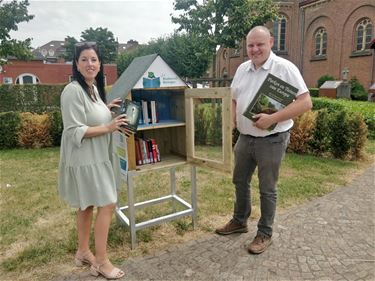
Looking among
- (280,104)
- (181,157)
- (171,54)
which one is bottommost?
(181,157)

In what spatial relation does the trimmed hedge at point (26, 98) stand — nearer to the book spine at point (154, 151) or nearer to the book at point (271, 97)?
the book spine at point (154, 151)

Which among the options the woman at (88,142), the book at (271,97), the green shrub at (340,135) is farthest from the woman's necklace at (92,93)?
the green shrub at (340,135)

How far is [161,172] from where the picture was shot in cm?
654

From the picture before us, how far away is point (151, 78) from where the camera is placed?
3.40m

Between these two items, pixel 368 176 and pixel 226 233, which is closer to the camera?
pixel 226 233

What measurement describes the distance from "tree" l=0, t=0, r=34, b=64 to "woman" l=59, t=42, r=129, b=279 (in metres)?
13.0

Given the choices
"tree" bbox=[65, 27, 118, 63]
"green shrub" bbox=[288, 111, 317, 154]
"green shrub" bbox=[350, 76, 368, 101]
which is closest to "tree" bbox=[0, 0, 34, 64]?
"green shrub" bbox=[288, 111, 317, 154]

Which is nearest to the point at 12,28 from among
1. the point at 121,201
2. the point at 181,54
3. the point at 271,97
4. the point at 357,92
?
the point at 121,201

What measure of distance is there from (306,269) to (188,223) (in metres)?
1.57

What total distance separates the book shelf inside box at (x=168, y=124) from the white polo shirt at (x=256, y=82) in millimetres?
755

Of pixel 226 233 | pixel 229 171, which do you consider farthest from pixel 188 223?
pixel 229 171

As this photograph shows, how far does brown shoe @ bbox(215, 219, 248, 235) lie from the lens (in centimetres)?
384

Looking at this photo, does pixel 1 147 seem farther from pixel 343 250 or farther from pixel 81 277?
pixel 343 250

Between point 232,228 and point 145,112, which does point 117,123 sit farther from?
point 232,228
